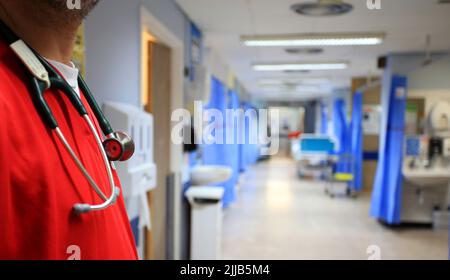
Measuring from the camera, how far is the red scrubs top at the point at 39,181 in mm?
565

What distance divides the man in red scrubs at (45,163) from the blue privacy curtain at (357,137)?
7323mm

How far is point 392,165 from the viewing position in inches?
194

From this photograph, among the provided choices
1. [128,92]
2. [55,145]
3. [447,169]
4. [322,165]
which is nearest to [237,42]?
[447,169]

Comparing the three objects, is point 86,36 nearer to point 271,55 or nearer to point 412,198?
point 271,55

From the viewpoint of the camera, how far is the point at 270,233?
15.3 ft

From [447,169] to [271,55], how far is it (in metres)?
2.93

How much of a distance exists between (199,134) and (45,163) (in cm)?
155

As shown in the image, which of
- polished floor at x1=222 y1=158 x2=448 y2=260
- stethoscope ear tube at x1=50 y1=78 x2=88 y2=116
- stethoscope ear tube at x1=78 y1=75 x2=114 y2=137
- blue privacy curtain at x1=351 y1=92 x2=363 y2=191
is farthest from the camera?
blue privacy curtain at x1=351 y1=92 x2=363 y2=191

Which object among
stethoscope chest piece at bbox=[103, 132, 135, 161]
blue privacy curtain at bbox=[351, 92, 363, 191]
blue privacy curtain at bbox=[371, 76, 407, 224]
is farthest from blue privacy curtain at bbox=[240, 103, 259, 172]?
blue privacy curtain at bbox=[351, 92, 363, 191]

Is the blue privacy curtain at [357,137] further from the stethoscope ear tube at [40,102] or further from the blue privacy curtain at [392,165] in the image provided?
the stethoscope ear tube at [40,102]

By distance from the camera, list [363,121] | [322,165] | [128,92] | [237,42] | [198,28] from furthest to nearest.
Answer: [322,165] < [363,121] < [237,42] < [198,28] < [128,92]

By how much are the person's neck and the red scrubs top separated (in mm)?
57

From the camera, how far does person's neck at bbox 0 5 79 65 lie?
0.66m

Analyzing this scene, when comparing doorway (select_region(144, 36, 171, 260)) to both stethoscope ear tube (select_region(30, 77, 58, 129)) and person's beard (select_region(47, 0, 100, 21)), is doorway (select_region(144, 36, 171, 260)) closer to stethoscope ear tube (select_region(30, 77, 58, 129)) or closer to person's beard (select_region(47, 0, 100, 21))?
person's beard (select_region(47, 0, 100, 21))
